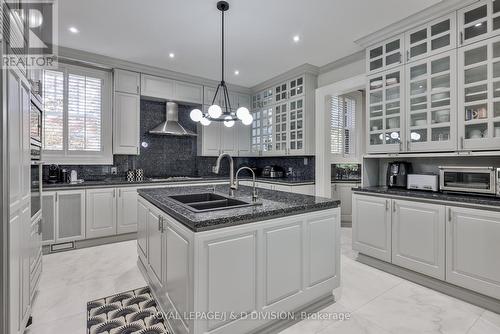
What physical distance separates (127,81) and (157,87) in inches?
19.5

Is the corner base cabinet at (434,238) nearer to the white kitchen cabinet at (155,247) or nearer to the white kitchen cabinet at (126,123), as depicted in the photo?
the white kitchen cabinet at (155,247)

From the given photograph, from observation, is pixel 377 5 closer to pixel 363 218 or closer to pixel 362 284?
pixel 363 218

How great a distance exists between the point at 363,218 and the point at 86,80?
4590 millimetres

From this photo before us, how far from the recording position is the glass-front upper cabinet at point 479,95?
2.23m

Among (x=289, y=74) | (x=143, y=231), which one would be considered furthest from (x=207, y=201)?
(x=289, y=74)

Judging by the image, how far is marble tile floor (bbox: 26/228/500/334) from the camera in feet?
6.07

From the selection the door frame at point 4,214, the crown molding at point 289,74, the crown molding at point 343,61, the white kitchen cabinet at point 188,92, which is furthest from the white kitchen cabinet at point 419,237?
the white kitchen cabinet at point 188,92

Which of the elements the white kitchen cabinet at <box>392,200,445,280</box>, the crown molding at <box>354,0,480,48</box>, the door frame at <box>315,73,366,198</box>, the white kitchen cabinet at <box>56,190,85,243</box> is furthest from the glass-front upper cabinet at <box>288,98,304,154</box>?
the white kitchen cabinet at <box>56,190,85,243</box>

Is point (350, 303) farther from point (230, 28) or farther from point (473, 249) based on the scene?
point (230, 28)

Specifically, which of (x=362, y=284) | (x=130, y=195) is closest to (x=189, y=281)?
(x=362, y=284)

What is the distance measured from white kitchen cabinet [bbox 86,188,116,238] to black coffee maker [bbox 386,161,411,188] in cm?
397

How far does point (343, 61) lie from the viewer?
382 centimetres

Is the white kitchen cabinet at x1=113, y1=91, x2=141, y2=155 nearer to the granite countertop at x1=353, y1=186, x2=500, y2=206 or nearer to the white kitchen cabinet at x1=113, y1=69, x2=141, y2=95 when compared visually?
the white kitchen cabinet at x1=113, y1=69, x2=141, y2=95

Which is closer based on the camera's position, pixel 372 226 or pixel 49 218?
pixel 372 226
